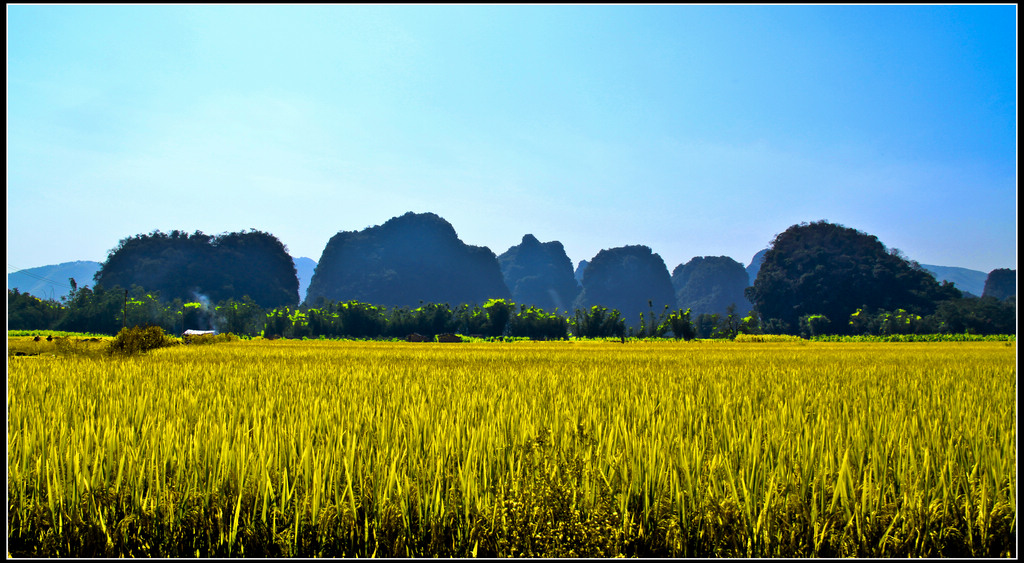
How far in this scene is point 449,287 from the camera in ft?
414

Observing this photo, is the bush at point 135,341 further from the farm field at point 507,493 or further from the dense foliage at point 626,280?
the dense foliage at point 626,280

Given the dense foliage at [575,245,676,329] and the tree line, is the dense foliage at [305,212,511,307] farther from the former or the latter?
the tree line

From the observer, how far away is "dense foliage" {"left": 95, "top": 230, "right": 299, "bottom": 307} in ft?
282

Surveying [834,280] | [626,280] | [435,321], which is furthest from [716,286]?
[435,321]

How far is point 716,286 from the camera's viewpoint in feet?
454

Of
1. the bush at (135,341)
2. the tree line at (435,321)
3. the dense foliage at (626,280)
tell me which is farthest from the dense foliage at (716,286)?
the bush at (135,341)

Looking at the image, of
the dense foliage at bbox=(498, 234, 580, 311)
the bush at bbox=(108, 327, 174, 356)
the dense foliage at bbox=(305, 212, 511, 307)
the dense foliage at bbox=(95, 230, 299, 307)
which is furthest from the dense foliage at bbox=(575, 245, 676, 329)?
the bush at bbox=(108, 327, 174, 356)

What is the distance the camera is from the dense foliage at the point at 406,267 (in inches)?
4653

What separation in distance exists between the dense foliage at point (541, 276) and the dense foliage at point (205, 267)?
66.5 m

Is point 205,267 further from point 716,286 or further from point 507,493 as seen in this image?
point 716,286

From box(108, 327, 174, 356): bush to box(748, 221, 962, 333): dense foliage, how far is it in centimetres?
6683

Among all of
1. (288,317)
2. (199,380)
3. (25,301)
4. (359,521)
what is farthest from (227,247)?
(359,521)

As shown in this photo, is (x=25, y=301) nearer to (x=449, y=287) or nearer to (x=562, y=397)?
(x=562, y=397)

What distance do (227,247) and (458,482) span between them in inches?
4160
